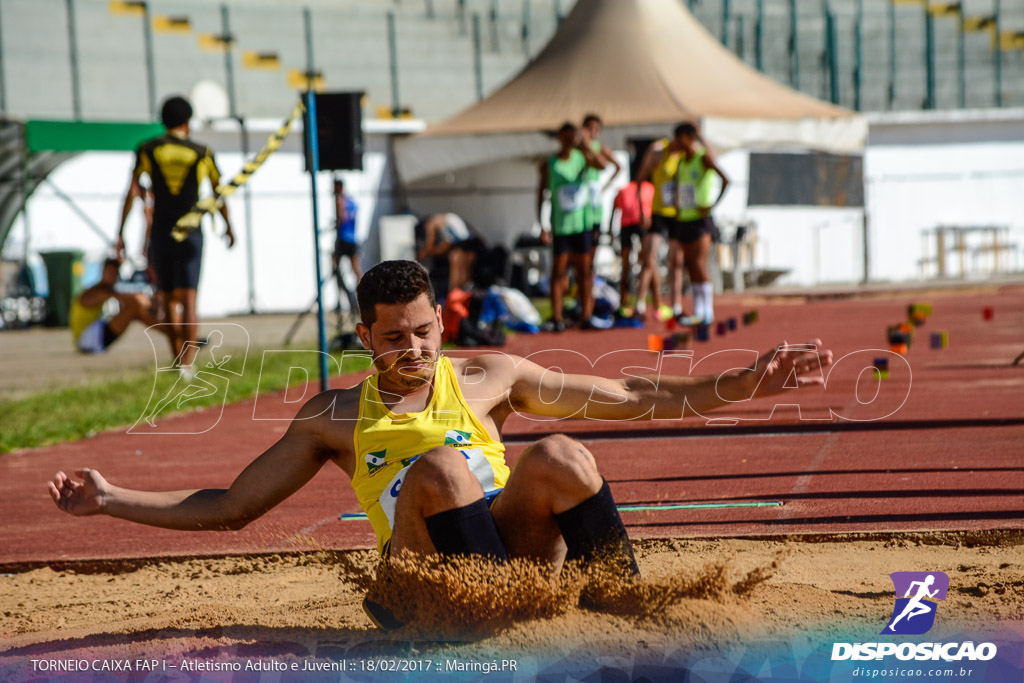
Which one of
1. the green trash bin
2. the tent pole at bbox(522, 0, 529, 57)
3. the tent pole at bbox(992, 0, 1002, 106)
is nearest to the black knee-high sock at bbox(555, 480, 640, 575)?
the green trash bin

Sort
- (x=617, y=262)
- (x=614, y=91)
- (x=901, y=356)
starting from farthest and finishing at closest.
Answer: (x=617, y=262), (x=614, y=91), (x=901, y=356)

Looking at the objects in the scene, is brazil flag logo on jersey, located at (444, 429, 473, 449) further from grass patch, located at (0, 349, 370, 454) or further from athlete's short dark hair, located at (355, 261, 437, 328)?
grass patch, located at (0, 349, 370, 454)

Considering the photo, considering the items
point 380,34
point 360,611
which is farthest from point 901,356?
point 380,34

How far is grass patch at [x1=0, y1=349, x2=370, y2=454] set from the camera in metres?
9.11

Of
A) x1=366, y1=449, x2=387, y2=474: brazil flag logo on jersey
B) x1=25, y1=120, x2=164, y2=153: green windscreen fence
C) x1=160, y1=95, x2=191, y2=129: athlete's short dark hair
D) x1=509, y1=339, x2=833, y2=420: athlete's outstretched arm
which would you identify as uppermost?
x1=25, y1=120, x2=164, y2=153: green windscreen fence

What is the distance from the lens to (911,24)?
3198 cm

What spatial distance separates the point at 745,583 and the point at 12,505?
14.5ft

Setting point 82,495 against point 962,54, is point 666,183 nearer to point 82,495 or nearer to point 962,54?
point 82,495

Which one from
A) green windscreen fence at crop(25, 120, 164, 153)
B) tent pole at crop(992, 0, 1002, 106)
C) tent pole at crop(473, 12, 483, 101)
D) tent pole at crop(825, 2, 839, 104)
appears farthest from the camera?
tent pole at crop(992, 0, 1002, 106)

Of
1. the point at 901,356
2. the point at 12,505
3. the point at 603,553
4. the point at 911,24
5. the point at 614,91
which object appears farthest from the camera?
the point at 911,24

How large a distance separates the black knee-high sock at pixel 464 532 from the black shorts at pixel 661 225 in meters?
11.4

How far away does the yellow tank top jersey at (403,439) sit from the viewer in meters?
3.83

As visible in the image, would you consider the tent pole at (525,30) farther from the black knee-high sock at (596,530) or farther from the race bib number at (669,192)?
the black knee-high sock at (596,530)

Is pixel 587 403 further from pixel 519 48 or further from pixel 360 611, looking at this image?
pixel 519 48
